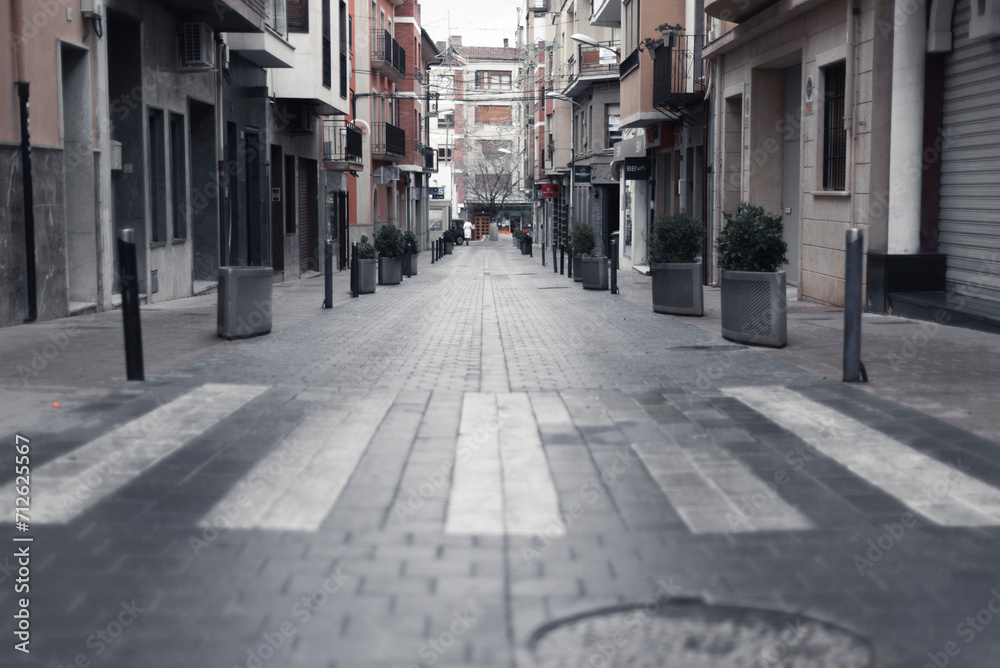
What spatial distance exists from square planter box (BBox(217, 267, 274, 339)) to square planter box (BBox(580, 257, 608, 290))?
11.8 metres

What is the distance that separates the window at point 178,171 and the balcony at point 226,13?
1.74 m

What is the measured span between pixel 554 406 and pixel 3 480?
346 cm

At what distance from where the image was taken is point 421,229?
69188mm

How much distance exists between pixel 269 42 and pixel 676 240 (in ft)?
37.4

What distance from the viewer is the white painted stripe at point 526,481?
4.58 metres

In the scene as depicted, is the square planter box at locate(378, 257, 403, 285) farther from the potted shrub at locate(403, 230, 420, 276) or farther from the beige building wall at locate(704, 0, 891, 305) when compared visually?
the beige building wall at locate(704, 0, 891, 305)

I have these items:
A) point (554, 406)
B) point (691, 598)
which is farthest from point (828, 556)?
point (554, 406)

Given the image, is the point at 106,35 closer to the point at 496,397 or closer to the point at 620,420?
the point at 496,397

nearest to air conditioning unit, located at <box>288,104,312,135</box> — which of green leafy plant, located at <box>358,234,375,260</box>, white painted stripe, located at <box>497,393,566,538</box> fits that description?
green leafy plant, located at <box>358,234,375,260</box>

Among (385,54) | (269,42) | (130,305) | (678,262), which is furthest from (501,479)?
(385,54)

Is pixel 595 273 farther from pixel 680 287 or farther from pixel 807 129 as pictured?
pixel 680 287

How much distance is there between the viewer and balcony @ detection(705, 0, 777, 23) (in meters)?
17.8

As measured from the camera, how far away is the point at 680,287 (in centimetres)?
1495

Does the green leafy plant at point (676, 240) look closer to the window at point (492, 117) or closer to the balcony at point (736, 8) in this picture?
the balcony at point (736, 8)
